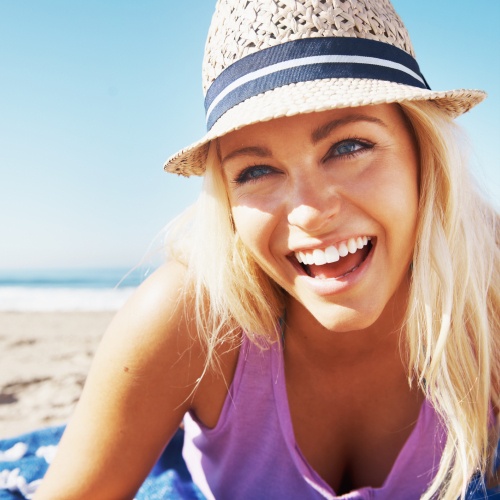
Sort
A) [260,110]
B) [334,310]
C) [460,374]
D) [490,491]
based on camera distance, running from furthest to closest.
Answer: [490,491], [460,374], [334,310], [260,110]

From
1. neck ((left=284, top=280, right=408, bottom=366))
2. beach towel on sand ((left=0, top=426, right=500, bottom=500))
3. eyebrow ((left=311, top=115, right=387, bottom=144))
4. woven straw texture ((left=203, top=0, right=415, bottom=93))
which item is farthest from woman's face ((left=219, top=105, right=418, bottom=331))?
beach towel on sand ((left=0, top=426, right=500, bottom=500))

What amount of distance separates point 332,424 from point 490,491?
0.66 meters

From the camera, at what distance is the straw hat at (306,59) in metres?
1.49

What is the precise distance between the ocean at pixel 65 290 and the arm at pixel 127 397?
6.29 metres

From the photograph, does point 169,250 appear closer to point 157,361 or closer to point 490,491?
point 157,361

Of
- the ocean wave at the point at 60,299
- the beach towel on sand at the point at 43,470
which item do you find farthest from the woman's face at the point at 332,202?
the ocean wave at the point at 60,299

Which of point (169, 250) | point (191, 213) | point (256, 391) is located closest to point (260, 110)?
point (191, 213)

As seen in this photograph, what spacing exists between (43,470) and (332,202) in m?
2.11

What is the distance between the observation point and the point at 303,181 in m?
1.58

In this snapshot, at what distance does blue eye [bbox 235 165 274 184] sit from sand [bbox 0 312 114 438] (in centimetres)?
275

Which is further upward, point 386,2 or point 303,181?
point 386,2

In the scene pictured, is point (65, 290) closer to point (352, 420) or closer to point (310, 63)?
point (352, 420)

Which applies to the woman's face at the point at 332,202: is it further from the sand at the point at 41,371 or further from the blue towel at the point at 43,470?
the sand at the point at 41,371

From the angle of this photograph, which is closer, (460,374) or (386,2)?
(386,2)
